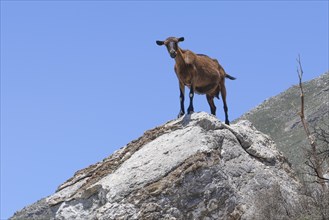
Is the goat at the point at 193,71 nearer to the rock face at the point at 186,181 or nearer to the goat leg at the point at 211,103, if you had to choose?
the goat leg at the point at 211,103

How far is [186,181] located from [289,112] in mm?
124628

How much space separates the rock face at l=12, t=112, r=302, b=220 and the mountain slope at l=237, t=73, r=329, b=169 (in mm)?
88765

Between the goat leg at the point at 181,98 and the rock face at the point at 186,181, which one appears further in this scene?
the goat leg at the point at 181,98

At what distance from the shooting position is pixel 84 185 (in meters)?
17.5

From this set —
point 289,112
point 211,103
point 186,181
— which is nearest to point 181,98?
point 211,103

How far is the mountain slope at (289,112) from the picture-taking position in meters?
115

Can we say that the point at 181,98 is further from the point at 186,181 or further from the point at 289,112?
the point at 289,112

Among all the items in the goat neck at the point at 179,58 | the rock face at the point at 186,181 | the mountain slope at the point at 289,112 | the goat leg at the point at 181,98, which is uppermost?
the mountain slope at the point at 289,112

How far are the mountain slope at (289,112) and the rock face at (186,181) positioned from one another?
88.8 m

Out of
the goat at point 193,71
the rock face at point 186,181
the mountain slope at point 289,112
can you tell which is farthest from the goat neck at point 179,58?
the mountain slope at point 289,112

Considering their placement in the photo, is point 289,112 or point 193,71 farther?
point 289,112

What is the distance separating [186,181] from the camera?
15664 millimetres

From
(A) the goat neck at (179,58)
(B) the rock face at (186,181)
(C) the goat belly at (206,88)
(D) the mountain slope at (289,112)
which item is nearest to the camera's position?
(B) the rock face at (186,181)

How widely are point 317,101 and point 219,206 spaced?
114m
